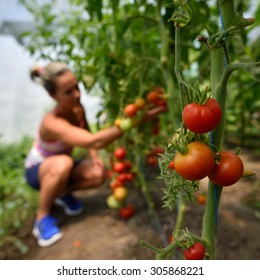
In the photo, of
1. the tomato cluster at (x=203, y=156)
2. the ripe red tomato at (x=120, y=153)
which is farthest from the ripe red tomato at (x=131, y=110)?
the tomato cluster at (x=203, y=156)

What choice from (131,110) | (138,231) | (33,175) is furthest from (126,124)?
(33,175)

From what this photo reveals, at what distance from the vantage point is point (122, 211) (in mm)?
1484

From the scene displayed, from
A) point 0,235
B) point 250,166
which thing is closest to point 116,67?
point 0,235

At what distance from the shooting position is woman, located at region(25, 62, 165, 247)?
1.33m

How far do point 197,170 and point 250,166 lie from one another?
1.67 m

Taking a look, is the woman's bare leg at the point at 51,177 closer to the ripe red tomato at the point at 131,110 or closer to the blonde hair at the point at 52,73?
the blonde hair at the point at 52,73

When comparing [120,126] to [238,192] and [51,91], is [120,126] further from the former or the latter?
[238,192]

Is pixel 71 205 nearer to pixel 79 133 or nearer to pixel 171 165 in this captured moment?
pixel 79 133

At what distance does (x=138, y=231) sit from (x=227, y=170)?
3.24ft

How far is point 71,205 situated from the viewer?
1727mm

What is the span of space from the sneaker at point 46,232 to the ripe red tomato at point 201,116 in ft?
3.81

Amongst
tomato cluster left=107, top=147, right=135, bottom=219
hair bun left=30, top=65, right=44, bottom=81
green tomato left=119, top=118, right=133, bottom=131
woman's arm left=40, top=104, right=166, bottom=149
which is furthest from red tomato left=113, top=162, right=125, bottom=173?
hair bun left=30, top=65, right=44, bottom=81

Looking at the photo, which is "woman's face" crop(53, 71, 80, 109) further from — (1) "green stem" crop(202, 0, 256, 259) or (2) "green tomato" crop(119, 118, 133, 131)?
(1) "green stem" crop(202, 0, 256, 259)

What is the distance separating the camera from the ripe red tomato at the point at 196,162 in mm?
440
